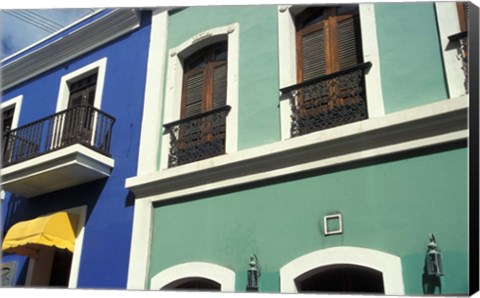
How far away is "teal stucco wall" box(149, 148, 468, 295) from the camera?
4.92m

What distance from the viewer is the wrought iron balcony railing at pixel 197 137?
6816 millimetres

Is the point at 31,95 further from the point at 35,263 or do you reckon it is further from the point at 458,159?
the point at 458,159

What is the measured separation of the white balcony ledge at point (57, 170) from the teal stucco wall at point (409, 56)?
399 centimetres

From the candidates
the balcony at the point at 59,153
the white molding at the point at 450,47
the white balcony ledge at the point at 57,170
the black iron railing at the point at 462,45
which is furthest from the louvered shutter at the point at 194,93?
the black iron railing at the point at 462,45

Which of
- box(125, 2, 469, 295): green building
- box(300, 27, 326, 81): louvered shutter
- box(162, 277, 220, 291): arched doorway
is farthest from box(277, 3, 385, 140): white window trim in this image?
box(162, 277, 220, 291): arched doorway

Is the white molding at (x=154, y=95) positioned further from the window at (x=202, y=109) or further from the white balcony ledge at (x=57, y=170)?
the white balcony ledge at (x=57, y=170)

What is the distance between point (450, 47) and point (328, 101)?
53.4 inches

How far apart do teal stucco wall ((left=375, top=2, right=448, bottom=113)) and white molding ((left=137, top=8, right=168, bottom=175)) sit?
312 centimetres

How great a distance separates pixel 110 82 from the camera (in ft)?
27.5

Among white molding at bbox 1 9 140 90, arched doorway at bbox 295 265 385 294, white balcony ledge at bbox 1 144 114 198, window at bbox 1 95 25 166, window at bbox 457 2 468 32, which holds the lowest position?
arched doorway at bbox 295 265 385 294

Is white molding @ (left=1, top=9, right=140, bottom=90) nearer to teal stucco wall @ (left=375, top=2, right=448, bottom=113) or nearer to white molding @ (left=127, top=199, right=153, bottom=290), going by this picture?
white molding @ (left=127, top=199, right=153, bottom=290)

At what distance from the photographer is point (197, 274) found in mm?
6207

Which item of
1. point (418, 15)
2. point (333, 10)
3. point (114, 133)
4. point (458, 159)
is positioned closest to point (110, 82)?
point (114, 133)

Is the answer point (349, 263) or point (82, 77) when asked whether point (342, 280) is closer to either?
point (349, 263)
